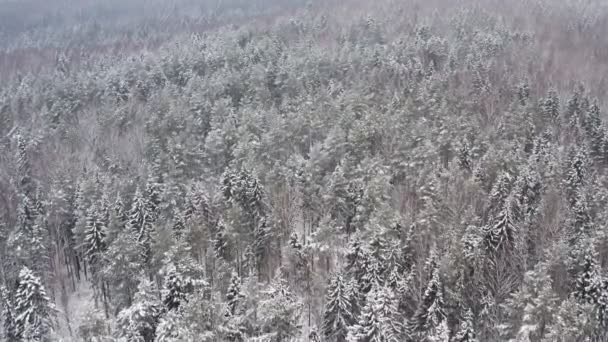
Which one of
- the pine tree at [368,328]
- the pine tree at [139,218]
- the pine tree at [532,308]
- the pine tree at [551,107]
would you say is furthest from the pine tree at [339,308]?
the pine tree at [551,107]

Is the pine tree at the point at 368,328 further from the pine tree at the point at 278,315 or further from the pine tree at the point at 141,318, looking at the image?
Answer: the pine tree at the point at 141,318

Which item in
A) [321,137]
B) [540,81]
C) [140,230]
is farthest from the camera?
[540,81]

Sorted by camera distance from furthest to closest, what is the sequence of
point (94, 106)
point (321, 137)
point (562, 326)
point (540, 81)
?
1. point (94, 106)
2. point (540, 81)
3. point (321, 137)
4. point (562, 326)

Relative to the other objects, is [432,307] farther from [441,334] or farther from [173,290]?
[173,290]

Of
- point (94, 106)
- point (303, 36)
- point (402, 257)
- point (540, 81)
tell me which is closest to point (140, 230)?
point (402, 257)

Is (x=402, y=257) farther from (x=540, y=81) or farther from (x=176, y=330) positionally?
(x=540, y=81)

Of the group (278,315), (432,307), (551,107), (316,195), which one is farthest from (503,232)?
(551,107)

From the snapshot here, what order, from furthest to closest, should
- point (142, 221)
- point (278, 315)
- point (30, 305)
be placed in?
point (142, 221)
point (30, 305)
point (278, 315)
